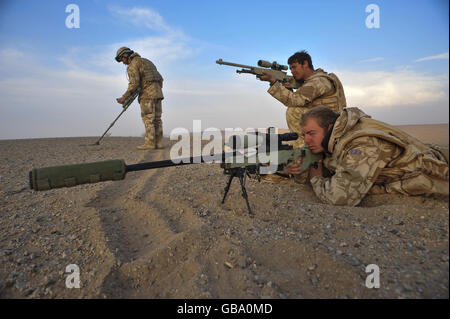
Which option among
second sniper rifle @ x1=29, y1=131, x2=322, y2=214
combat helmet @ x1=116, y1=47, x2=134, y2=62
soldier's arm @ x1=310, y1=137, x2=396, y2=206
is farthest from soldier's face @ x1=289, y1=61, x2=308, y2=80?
combat helmet @ x1=116, y1=47, x2=134, y2=62

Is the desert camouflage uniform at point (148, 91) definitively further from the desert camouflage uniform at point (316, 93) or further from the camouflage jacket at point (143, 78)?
the desert camouflage uniform at point (316, 93)

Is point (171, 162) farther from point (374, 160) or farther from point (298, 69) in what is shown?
point (298, 69)

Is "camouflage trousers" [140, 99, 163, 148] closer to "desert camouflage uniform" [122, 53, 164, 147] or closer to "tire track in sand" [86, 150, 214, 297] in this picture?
"desert camouflage uniform" [122, 53, 164, 147]

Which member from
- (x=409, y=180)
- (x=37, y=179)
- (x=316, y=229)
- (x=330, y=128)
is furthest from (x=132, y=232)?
(x=409, y=180)

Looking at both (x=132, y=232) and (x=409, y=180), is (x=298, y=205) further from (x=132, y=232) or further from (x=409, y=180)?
(x=132, y=232)

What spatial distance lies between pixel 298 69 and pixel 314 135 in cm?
301

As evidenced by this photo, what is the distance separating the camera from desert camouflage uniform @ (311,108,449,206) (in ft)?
11.0

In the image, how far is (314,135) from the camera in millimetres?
4074

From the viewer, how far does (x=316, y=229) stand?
331 cm

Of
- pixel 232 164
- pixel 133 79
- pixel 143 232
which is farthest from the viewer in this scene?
pixel 133 79

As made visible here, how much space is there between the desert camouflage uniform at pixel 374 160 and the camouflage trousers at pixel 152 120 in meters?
7.67

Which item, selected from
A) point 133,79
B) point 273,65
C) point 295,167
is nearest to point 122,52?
→ point 133,79
